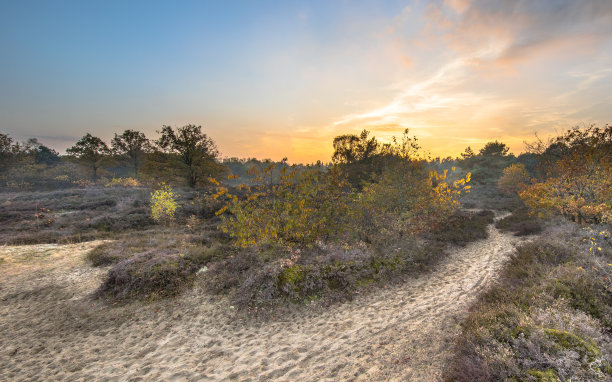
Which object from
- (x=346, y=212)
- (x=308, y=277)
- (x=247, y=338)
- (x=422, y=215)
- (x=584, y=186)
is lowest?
(x=247, y=338)

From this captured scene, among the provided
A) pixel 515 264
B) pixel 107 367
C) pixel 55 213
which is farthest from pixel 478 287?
pixel 55 213

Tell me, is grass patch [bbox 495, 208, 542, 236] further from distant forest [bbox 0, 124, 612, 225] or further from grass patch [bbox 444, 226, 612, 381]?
grass patch [bbox 444, 226, 612, 381]

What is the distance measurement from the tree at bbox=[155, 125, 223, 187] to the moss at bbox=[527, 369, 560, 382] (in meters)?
30.1

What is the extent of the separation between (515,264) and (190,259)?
500 inches

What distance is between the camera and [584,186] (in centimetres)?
1173

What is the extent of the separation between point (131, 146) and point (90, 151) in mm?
6385

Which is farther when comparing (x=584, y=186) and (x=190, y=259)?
(x=584, y=186)

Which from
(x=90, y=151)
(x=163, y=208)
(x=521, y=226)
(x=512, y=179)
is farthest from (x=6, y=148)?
(x=512, y=179)

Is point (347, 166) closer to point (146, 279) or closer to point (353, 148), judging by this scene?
point (353, 148)

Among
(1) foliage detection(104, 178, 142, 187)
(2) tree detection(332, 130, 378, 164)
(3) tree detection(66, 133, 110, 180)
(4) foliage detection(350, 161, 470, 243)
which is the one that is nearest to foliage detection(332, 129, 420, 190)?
(2) tree detection(332, 130, 378, 164)

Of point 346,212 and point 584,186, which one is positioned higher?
point 584,186

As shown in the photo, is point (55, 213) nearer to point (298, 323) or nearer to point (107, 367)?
point (107, 367)

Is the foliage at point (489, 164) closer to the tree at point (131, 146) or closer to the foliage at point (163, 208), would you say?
the foliage at point (163, 208)

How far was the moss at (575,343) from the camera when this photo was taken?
3.48 meters
